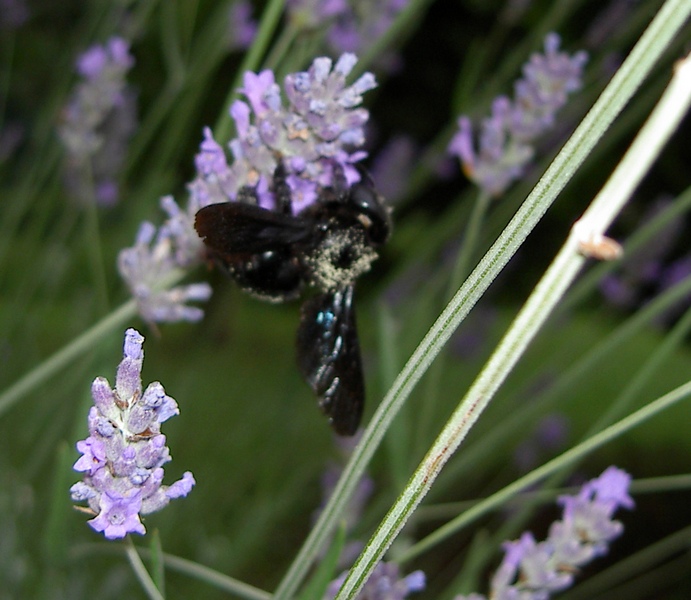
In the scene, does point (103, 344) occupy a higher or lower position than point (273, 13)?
lower

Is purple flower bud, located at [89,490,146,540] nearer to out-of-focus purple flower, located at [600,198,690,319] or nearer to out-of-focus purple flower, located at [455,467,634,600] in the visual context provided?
out-of-focus purple flower, located at [455,467,634,600]

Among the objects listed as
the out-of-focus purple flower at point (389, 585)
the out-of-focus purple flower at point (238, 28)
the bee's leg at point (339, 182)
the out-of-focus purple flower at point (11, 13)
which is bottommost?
the out-of-focus purple flower at point (11, 13)

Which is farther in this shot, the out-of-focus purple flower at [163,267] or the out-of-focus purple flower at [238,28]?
the out-of-focus purple flower at [238,28]

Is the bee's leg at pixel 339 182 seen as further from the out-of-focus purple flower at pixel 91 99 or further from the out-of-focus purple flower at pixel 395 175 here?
the out-of-focus purple flower at pixel 395 175

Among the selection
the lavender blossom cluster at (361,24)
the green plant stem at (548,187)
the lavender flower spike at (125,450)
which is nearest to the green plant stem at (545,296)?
the green plant stem at (548,187)

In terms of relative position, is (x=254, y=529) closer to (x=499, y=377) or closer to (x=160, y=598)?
(x=160, y=598)

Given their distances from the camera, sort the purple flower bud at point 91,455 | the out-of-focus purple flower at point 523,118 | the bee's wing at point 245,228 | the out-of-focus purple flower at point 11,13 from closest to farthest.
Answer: the purple flower bud at point 91,455, the bee's wing at point 245,228, the out-of-focus purple flower at point 523,118, the out-of-focus purple flower at point 11,13

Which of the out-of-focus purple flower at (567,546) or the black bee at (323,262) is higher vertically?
the black bee at (323,262)

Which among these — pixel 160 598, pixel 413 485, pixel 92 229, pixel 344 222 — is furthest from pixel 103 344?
pixel 413 485
